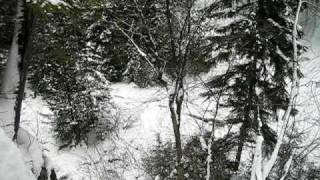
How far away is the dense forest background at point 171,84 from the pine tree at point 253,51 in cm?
3

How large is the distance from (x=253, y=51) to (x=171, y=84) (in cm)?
282

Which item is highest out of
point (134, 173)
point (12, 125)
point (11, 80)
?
point (11, 80)

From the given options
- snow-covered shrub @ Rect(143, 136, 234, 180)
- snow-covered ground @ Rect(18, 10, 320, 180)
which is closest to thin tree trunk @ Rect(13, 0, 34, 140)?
snow-covered shrub @ Rect(143, 136, 234, 180)

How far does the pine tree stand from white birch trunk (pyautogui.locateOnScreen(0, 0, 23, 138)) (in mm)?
5631

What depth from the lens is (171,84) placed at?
11750 mm

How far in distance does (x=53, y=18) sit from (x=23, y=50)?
1.38m

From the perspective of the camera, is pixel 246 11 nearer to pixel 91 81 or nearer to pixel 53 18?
pixel 53 18

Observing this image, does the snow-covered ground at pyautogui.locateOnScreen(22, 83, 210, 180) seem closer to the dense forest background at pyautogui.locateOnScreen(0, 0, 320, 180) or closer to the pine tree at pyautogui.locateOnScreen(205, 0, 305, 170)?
the dense forest background at pyautogui.locateOnScreen(0, 0, 320, 180)

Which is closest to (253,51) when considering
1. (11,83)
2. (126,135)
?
(11,83)

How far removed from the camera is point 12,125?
26.2 ft

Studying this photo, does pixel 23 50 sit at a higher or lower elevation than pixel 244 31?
lower

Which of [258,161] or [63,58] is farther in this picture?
[63,58]

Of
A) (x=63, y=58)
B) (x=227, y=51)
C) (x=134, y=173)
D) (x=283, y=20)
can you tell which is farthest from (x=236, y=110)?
(x=63, y=58)

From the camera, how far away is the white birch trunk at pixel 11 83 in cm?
804
